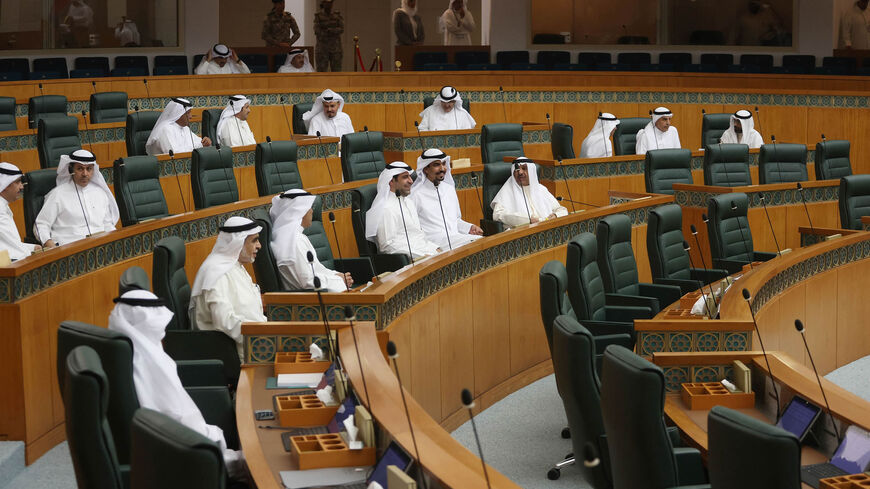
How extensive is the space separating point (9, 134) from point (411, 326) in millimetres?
5491

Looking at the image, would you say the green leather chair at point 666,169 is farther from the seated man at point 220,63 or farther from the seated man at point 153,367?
the seated man at point 153,367

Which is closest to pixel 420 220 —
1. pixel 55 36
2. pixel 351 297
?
pixel 351 297

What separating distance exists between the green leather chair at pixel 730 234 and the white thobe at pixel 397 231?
203 centimetres

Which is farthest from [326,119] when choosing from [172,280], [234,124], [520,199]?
[172,280]

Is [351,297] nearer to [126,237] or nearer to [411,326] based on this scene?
[411,326]

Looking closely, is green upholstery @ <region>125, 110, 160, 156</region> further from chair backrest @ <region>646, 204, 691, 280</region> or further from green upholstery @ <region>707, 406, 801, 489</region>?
green upholstery @ <region>707, 406, 801, 489</region>

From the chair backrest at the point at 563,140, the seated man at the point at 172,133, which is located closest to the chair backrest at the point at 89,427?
the seated man at the point at 172,133

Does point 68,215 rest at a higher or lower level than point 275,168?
lower

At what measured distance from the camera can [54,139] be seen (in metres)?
9.79

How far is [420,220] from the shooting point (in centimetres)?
909

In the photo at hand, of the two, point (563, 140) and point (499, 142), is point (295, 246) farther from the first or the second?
point (563, 140)

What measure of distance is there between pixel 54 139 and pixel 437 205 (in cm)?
323

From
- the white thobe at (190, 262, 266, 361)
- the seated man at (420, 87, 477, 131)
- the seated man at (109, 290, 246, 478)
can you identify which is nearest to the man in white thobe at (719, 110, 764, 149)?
the seated man at (420, 87, 477, 131)

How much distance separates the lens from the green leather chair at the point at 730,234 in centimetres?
850
